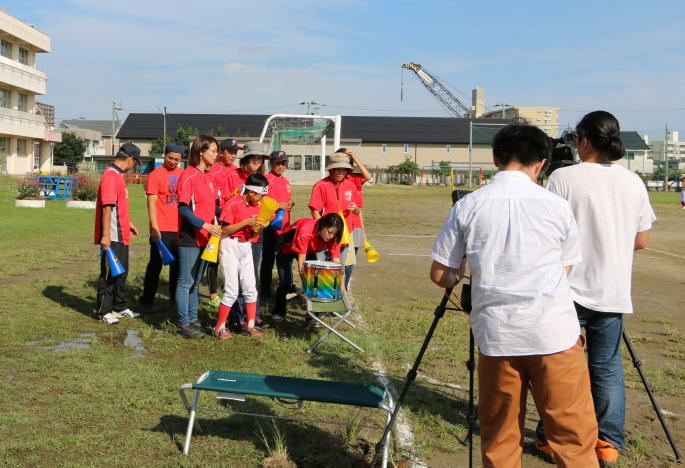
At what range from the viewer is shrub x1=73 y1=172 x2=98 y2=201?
84.2 ft

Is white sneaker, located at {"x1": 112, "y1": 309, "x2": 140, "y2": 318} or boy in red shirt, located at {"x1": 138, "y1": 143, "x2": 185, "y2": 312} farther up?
boy in red shirt, located at {"x1": 138, "y1": 143, "x2": 185, "y2": 312}

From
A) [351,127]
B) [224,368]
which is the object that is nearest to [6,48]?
[351,127]

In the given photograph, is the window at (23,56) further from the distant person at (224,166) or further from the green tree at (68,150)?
the distant person at (224,166)

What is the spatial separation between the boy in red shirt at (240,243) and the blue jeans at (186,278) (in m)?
0.36

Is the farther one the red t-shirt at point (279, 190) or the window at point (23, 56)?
the window at point (23, 56)

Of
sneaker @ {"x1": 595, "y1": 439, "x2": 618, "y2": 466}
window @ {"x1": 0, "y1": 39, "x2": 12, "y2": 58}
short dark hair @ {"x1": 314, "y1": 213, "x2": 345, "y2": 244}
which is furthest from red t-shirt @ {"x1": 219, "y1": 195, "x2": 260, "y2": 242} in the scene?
window @ {"x1": 0, "y1": 39, "x2": 12, "y2": 58}

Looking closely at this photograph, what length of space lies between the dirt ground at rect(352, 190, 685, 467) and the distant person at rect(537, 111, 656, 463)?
2.63 feet

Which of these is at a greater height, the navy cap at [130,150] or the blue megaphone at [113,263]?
the navy cap at [130,150]

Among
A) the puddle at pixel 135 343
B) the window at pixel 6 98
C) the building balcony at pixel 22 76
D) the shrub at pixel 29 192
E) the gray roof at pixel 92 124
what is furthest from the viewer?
the gray roof at pixel 92 124

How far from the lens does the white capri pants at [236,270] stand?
6.84m

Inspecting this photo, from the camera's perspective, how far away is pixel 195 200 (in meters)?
6.98

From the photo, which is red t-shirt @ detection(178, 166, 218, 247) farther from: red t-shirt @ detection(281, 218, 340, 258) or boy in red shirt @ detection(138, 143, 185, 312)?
red t-shirt @ detection(281, 218, 340, 258)

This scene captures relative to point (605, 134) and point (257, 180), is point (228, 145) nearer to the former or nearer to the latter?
point (257, 180)

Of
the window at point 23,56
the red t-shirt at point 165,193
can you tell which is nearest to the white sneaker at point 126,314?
the red t-shirt at point 165,193
